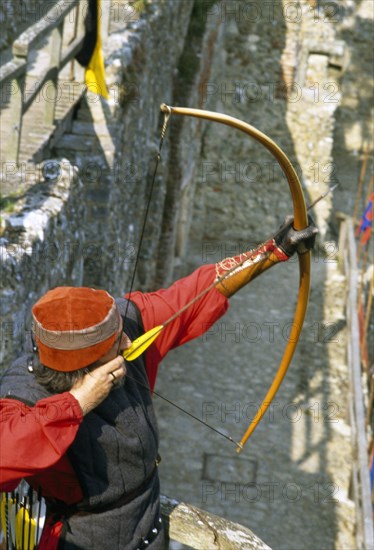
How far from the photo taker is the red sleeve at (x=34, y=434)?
8.10ft

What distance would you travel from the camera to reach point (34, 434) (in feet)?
8.24

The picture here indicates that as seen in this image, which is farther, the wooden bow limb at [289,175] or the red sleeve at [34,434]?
the wooden bow limb at [289,175]

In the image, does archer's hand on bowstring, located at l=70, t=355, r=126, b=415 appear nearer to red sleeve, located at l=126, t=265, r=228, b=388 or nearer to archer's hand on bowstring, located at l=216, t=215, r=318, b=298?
red sleeve, located at l=126, t=265, r=228, b=388

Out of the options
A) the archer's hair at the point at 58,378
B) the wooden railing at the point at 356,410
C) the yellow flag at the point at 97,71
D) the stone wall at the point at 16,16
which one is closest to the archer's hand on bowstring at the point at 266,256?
the archer's hair at the point at 58,378

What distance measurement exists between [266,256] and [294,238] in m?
0.13

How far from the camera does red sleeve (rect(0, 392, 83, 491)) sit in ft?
8.10

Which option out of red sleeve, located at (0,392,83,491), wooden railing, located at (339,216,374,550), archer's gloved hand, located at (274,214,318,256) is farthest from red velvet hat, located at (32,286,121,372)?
wooden railing, located at (339,216,374,550)

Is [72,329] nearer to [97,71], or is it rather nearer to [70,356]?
[70,356]

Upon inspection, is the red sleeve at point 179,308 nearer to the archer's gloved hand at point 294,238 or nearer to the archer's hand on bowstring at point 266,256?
the archer's hand on bowstring at point 266,256

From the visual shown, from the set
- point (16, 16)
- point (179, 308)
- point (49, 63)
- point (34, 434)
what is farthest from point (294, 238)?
point (16, 16)

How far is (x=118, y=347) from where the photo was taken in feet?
9.20

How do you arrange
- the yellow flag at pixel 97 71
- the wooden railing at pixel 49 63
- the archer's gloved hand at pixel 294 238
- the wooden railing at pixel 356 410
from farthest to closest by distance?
1. the wooden railing at pixel 356 410
2. the yellow flag at pixel 97 71
3. the wooden railing at pixel 49 63
4. the archer's gloved hand at pixel 294 238

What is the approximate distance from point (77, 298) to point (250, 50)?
9.25 metres

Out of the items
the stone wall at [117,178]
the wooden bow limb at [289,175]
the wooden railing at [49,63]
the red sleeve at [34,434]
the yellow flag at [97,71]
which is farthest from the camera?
the yellow flag at [97,71]
